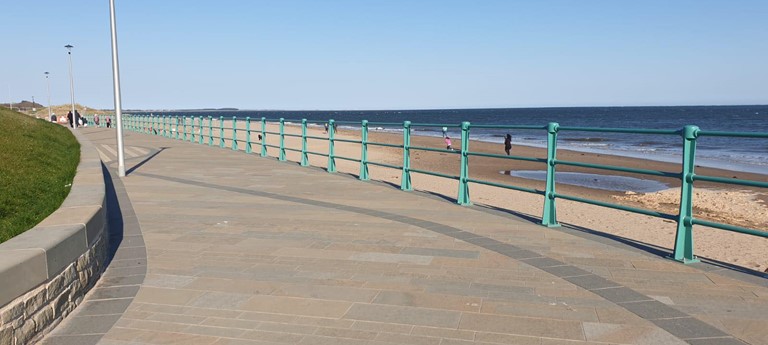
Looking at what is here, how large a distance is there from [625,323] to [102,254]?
4080 mm

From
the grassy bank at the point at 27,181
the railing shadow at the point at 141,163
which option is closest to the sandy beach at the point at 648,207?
the grassy bank at the point at 27,181

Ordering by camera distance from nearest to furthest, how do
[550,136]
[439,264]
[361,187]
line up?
1. [439,264]
2. [550,136]
3. [361,187]

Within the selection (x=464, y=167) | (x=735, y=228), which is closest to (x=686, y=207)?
(x=735, y=228)

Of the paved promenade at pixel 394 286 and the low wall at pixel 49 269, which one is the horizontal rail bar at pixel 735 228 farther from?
the low wall at pixel 49 269

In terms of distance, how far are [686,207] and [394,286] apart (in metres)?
2.75

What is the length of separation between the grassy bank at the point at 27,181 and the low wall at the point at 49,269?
0.43m

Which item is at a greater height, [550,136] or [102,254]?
[550,136]

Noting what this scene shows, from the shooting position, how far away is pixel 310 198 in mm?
10180

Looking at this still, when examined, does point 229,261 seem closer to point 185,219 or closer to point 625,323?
point 185,219

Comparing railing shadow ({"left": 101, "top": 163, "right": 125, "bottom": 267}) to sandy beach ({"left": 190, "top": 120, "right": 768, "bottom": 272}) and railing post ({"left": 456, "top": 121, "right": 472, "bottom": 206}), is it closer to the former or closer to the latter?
railing post ({"left": 456, "top": 121, "right": 472, "bottom": 206})

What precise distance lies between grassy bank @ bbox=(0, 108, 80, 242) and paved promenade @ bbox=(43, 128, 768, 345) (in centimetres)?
77

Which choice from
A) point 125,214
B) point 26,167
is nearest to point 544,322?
point 125,214

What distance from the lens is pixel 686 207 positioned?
5.95 meters

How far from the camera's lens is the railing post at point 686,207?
5.82 meters
